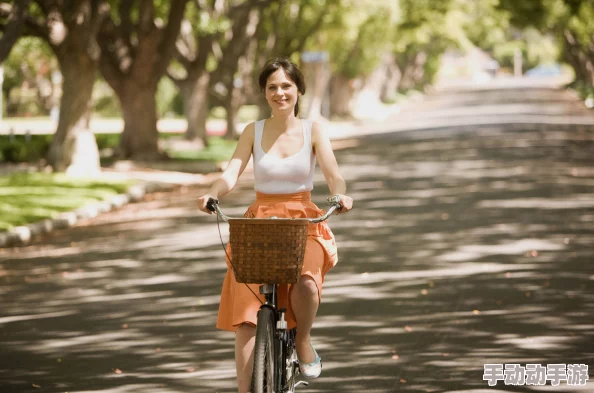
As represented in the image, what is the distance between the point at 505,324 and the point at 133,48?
21683 millimetres

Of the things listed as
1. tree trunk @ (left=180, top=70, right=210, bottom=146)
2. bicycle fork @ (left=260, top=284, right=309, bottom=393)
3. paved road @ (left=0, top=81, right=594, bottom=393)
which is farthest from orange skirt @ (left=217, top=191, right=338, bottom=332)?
tree trunk @ (left=180, top=70, right=210, bottom=146)

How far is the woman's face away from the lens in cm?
566

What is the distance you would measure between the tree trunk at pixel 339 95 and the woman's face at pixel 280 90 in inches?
2049

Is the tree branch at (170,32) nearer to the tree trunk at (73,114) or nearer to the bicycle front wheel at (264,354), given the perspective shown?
the tree trunk at (73,114)

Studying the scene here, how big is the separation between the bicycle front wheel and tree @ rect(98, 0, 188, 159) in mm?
23470

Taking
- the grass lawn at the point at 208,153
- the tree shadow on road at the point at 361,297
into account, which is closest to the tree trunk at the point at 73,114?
the grass lawn at the point at 208,153

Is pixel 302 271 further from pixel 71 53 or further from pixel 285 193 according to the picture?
pixel 71 53

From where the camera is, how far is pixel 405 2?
48.7 meters

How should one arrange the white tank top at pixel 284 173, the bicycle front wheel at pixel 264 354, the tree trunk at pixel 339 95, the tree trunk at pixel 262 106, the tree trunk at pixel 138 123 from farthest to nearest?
1. the tree trunk at pixel 339 95
2. the tree trunk at pixel 262 106
3. the tree trunk at pixel 138 123
4. the white tank top at pixel 284 173
5. the bicycle front wheel at pixel 264 354

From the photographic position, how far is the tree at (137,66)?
1116 inches

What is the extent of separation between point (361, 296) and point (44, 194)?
10.5m

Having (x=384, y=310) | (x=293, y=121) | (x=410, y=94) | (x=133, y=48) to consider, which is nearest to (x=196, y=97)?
(x=133, y=48)

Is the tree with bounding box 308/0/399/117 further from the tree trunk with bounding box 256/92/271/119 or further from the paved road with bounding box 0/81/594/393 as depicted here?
the paved road with bounding box 0/81/594/393

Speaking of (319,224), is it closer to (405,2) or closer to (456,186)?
(456,186)
